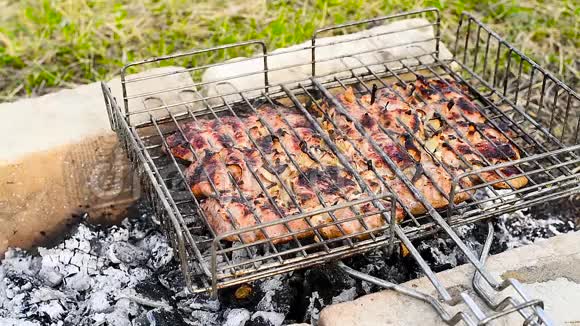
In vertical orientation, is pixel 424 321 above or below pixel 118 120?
below

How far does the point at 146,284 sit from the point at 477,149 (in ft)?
4.74

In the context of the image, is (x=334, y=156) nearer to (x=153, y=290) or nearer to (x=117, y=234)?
(x=153, y=290)

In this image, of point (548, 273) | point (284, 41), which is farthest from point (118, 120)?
point (284, 41)

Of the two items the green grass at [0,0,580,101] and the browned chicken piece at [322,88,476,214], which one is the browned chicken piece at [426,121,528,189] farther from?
the green grass at [0,0,580,101]

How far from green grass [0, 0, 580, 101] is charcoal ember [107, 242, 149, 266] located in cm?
180

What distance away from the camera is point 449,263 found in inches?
119

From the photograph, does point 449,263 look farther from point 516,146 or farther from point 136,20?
point 136,20

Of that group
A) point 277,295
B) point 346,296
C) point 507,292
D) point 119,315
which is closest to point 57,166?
point 119,315

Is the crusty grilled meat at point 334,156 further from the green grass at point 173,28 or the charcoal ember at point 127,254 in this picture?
the green grass at point 173,28

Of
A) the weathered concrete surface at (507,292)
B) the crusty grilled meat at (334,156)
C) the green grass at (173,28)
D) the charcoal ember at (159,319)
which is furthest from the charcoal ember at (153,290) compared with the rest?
the green grass at (173,28)

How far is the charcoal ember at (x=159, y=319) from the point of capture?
275 centimetres

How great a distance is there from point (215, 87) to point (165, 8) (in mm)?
2255

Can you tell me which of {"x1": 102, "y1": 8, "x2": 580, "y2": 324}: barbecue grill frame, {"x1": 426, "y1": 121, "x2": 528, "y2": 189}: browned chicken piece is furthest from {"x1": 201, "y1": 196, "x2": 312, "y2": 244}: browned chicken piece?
{"x1": 426, "y1": 121, "x2": 528, "y2": 189}: browned chicken piece

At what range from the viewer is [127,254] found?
3168 millimetres
